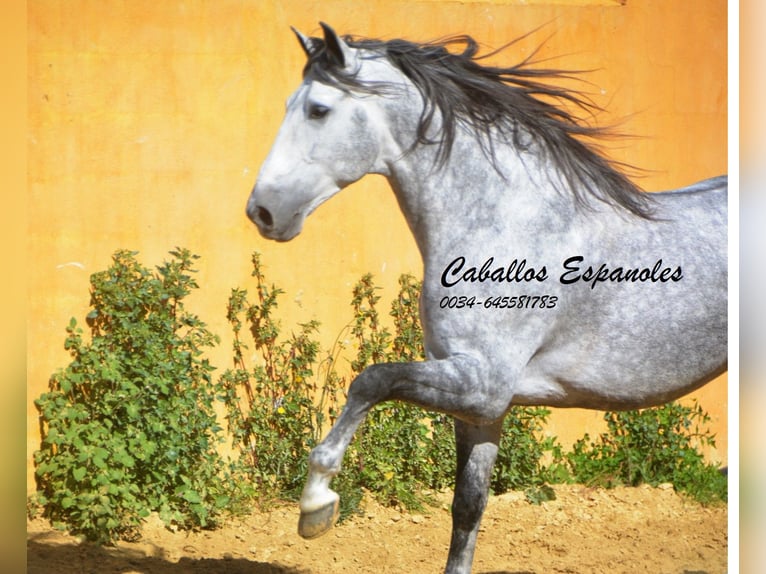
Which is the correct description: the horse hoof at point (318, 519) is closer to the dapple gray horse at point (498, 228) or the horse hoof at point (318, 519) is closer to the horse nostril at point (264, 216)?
the dapple gray horse at point (498, 228)

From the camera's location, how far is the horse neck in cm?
419

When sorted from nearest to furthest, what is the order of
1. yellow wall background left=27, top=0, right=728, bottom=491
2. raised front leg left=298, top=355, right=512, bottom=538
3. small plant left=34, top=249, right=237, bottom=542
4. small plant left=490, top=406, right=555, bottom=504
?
raised front leg left=298, top=355, right=512, bottom=538 → small plant left=34, top=249, right=237, bottom=542 → yellow wall background left=27, top=0, right=728, bottom=491 → small plant left=490, top=406, right=555, bottom=504

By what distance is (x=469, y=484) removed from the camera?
14.5 feet

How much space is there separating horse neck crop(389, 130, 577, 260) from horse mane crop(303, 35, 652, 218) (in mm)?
45

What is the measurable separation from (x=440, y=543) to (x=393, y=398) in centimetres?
A: 211

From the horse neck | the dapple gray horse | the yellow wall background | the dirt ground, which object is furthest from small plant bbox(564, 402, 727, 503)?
the horse neck

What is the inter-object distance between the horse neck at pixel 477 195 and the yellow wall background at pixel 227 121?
5.53ft

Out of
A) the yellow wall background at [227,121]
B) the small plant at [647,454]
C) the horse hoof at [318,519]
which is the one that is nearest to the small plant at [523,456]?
the small plant at [647,454]

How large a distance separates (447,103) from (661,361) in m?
1.33

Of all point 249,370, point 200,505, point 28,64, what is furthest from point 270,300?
point 28,64

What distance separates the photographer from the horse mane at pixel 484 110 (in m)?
4.23

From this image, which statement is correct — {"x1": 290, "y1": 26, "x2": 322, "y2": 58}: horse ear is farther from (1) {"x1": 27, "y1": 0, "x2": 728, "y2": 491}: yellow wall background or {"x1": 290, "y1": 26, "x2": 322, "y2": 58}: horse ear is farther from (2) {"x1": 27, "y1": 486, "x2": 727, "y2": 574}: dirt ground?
(2) {"x1": 27, "y1": 486, "x2": 727, "y2": 574}: dirt ground

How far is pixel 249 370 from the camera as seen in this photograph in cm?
600

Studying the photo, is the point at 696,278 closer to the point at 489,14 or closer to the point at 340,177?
the point at 340,177
